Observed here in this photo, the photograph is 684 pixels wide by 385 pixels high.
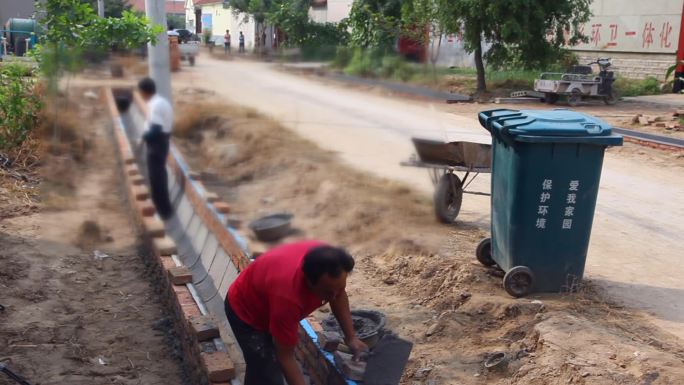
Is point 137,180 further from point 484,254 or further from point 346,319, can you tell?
point 484,254

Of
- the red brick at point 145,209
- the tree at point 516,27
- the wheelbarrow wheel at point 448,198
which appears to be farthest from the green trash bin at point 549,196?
the tree at point 516,27

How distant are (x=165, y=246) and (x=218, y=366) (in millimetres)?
2287

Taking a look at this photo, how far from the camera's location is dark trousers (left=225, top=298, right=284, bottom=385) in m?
3.45

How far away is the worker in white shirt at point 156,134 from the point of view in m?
2.94

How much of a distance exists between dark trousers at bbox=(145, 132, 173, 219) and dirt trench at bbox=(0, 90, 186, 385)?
10.5 inches

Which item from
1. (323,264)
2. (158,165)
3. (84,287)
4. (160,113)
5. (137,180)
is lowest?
(84,287)

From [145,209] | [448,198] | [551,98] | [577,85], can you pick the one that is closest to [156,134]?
[145,209]

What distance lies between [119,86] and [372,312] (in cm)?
225

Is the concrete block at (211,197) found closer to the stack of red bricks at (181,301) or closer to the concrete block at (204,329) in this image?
the stack of red bricks at (181,301)

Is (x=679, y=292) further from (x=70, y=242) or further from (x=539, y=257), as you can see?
(x=70, y=242)

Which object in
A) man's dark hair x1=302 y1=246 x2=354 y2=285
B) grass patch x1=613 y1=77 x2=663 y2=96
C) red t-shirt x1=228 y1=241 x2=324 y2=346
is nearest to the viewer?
man's dark hair x1=302 y1=246 x2=354 y2=285

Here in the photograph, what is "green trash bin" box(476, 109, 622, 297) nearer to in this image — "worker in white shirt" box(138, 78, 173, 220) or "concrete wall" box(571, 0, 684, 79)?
"worker in white shirt" box(138, 78, 173, 220)

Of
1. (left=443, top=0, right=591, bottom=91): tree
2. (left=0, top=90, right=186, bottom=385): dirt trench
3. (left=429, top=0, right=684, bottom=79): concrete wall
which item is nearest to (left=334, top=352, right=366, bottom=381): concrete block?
(left=0, top=90, right=186, bottom=385): dirt trench

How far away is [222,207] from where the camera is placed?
4414 millimetres
